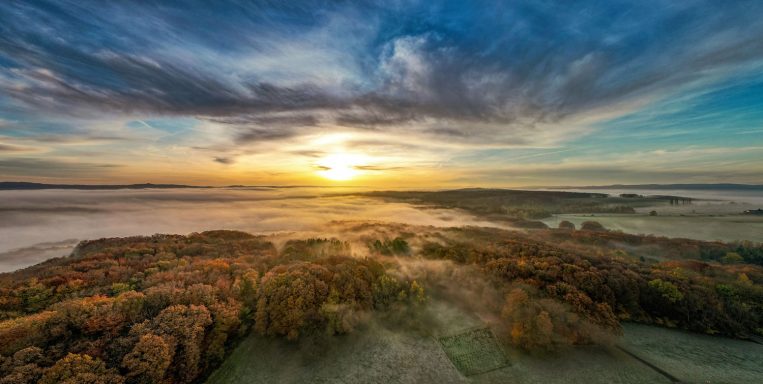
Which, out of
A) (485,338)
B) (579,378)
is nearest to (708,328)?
(579,378)

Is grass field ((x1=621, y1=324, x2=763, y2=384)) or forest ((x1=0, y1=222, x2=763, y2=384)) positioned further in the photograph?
grass field ((x1=621, y1=324, x2=763, y2=384))

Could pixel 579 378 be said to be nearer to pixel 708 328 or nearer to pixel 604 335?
pixel 604 335

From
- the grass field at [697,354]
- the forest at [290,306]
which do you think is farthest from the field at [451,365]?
the forest at [290,306]

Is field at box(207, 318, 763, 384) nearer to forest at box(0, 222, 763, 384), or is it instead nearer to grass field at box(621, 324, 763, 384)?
grass field at box(621, 324, 763, 384)

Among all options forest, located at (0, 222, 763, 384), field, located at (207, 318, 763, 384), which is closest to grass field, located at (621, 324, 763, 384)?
field, located at (207, 318, 763, 384)

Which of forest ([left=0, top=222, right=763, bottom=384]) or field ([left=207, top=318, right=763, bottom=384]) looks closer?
forest ([left=0, top=222, right=763, bottom=384])

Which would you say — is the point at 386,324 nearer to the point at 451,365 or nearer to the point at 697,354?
the point at 451,365

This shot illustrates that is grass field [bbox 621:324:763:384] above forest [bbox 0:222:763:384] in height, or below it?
below

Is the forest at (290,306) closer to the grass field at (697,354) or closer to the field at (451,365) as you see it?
the field at (451,365)
